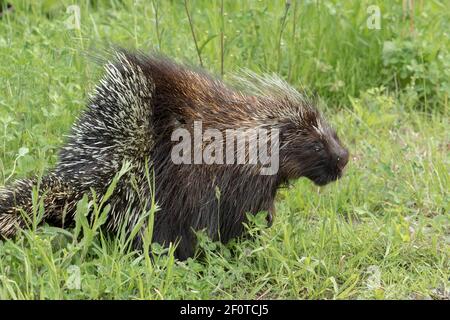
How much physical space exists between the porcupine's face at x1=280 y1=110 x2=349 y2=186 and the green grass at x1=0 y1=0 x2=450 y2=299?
208 millimetres

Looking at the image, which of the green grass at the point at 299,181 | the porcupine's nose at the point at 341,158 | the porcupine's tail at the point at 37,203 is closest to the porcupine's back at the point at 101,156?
the porcupine's tail at the point at 37,203

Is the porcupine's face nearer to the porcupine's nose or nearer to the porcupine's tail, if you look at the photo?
the porcupine's nose

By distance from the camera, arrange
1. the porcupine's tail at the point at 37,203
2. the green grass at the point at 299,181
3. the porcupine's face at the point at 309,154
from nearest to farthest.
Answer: the green grass at the point at 299,181
the porcupine's tail at the point at 37,203
the porcupine's face at the point at 309,154

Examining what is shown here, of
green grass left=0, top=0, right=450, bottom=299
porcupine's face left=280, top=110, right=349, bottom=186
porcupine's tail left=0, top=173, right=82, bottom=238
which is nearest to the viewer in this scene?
green grass left=0, top=0, right=450, bottom=299

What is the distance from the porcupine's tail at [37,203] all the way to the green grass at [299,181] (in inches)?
3.2

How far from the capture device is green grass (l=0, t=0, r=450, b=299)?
11.8 feet

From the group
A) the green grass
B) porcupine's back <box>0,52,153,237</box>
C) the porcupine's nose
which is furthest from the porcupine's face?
porcupine's back <box>0,52,153,237</box>

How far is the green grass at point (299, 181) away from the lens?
Result: 3.61 metres

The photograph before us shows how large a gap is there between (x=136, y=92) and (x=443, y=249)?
157 cm

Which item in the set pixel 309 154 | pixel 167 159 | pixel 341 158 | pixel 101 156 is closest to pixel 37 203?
pixel 101 156

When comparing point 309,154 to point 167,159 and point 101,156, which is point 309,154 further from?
point 101,156

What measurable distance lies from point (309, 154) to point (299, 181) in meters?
0.54

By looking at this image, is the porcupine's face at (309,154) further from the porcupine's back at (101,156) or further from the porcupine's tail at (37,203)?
the porcupine's tail at (37,203)
